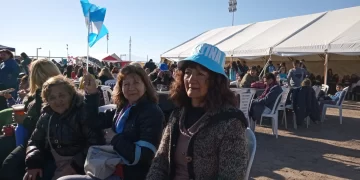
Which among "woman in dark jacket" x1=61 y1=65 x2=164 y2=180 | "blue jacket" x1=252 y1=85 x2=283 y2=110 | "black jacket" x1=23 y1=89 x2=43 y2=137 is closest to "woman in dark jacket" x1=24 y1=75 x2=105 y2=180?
"woman in dark jacket" x1=61 y1=65 x2=164 y2=180

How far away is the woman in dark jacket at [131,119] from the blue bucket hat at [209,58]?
0.67 meters

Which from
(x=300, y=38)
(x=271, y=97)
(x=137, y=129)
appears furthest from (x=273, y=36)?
(x=137, y=129)

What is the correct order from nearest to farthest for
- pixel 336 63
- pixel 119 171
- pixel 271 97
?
pixel 119 171, pixel 271 97, pixel 336 63

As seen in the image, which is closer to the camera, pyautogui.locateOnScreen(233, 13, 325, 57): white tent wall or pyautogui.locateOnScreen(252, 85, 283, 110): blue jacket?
pyautogui.locateOnScreen(252, 85, 283, 110): blue jacket

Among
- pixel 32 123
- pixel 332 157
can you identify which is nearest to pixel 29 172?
pixel 32 123

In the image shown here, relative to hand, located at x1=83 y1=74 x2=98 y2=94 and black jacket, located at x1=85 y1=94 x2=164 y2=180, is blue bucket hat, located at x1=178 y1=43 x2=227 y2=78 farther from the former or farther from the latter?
hand, located at x1=83 y1=74 x2=98 y2=94

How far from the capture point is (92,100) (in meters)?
2.94

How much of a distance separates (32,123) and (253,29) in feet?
61.2

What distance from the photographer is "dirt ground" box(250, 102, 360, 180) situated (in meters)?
4.71

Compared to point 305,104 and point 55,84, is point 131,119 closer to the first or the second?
point 55,84

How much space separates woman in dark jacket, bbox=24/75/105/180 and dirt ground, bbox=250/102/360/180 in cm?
269

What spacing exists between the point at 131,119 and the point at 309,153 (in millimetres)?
4363

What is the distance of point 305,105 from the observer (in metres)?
7.84

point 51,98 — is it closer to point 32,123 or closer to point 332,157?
point 32,123
